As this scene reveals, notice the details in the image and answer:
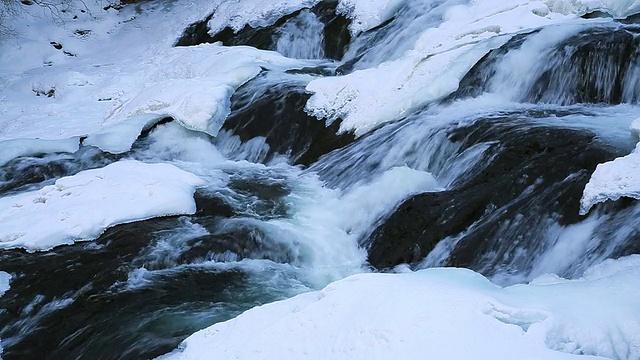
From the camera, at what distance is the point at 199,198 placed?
579 centimetres

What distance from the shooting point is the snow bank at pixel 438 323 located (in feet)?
8.83

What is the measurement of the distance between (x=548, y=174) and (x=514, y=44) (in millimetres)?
2059

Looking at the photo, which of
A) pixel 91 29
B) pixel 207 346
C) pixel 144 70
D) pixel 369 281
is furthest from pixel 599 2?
pixel 91 29

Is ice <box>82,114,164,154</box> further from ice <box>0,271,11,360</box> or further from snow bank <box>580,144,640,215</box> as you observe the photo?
snow bank <box>580,144,640,215</box>

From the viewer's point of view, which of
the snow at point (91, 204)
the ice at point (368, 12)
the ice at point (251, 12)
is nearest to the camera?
the snow at point (91, 204)

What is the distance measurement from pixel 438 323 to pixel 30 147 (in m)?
5.84

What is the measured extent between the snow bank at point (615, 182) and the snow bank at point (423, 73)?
2427 millimetres

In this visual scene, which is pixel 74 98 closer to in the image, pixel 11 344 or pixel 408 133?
pixel 408 133

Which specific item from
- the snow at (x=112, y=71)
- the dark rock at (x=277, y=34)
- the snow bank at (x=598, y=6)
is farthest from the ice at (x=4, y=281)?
the dark rock at (x=277, y=34)

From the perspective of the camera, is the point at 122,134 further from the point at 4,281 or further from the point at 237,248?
the point at 237,248

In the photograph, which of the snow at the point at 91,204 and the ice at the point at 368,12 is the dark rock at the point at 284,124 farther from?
the ice at the point at 368,12

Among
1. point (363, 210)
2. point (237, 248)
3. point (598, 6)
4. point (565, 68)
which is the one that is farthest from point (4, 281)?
point (598, 6)

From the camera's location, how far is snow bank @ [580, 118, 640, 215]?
150 inches

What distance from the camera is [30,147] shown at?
24.4 feet
